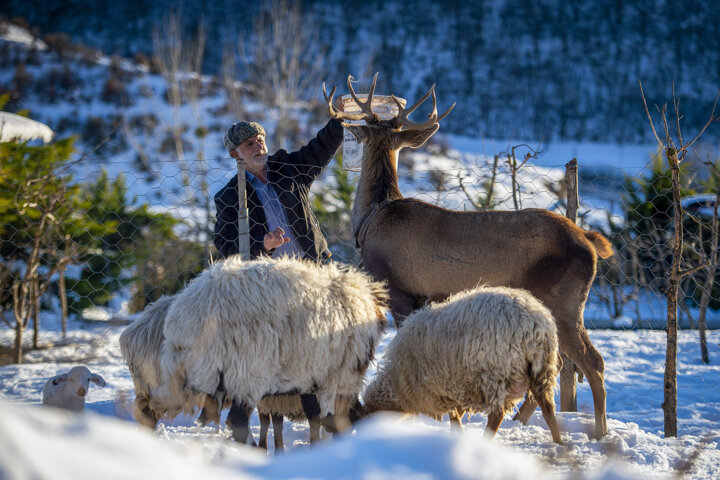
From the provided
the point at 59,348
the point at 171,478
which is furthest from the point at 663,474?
the point at 59,348

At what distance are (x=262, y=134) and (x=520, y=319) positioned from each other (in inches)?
87.2

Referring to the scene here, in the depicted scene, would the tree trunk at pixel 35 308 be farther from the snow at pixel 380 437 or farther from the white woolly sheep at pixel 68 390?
the white woolly sheep at pixel 68 390

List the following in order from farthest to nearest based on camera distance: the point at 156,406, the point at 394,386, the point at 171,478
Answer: the point at 394,386 → the point at 156,406 → the point at 171,478

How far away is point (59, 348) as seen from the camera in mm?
7098

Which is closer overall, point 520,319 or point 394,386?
point 520,319

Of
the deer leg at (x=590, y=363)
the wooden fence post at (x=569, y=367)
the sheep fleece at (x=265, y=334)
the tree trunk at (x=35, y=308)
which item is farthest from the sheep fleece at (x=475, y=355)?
the tree trunk at (x=35, y=308)

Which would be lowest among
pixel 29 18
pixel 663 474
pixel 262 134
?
pixel 663 474

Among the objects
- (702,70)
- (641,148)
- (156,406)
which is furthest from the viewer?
(702,70)

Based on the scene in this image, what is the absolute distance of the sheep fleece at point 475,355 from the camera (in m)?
3.29

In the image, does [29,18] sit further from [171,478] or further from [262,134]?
[171,478]

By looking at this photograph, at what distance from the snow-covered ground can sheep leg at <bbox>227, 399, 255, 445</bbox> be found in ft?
0.20

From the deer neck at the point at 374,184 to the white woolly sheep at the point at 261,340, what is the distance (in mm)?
1553

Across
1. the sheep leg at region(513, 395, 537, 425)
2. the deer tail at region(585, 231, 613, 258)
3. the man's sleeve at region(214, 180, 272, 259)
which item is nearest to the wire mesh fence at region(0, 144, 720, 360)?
the deer tail at region(585, 231, 613, 258)

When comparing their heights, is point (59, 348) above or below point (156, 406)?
below
